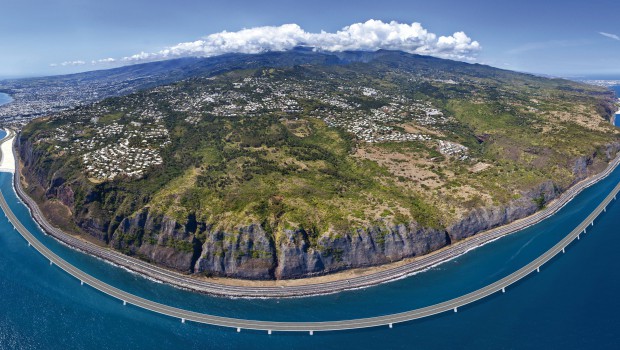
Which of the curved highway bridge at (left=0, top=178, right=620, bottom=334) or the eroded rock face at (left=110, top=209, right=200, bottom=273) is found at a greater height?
the eroded rock face at (left=110, top=209, right=200, bottom=273)

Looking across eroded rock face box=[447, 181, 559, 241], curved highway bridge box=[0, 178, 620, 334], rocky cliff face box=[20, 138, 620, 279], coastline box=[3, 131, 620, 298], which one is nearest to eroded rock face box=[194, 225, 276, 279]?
rocky cliff face box=[20, 138, 620, 279]

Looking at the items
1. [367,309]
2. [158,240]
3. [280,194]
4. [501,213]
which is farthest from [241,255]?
[501,213]

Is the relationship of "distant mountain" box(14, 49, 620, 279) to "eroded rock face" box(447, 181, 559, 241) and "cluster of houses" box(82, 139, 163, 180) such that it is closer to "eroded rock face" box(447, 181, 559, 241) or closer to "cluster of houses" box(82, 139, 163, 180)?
"eroded rock face" box(447, 181, 559, 241)

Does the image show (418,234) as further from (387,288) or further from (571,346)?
(571,346)

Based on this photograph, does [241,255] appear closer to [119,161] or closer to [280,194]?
[280,194]

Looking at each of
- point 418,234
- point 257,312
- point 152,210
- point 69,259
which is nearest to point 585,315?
point 418,234

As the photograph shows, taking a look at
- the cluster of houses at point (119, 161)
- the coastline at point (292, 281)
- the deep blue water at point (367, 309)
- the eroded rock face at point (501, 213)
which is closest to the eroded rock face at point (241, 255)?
the coastline at point (292, 281)

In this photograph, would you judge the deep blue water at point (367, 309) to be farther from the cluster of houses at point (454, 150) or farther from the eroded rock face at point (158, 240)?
the cluster of houses at point (454, 150)
